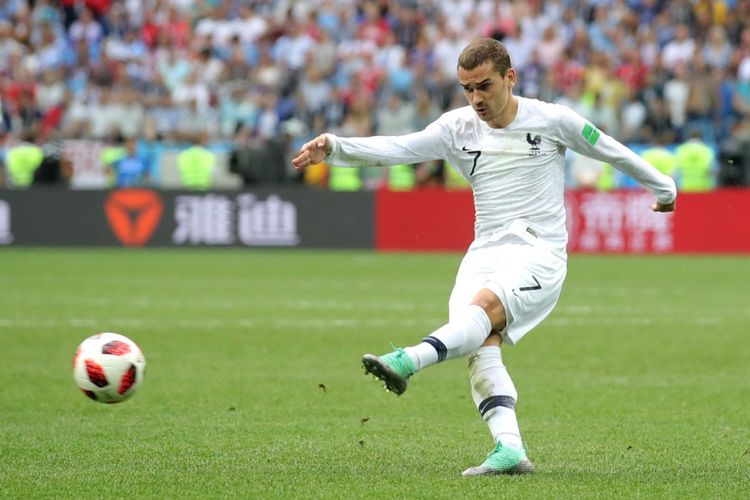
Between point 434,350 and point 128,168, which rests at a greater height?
point 128,168

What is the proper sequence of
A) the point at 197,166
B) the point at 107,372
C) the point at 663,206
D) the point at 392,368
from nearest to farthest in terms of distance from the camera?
the point at 392,368 < the point at 663,206 < the point at 107,372 < the point at 197,166

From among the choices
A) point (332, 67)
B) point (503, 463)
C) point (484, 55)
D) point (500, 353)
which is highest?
point (332, 67)

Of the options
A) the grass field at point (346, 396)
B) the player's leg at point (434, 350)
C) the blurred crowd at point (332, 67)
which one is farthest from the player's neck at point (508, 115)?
the blurred crowd at point (332, 67)

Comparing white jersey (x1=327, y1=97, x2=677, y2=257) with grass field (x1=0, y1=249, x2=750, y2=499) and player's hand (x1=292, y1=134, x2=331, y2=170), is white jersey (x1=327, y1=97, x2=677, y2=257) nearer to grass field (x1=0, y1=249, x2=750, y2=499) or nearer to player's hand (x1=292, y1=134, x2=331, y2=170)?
player's hand (x1=292, y1=134, x2=331, y2=170)

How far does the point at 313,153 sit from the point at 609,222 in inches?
650

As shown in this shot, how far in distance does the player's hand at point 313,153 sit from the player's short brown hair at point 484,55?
73cm

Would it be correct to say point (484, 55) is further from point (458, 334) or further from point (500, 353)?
point (500, 353)

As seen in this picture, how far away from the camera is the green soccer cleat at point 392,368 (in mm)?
5781

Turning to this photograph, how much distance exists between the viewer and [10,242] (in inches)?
909

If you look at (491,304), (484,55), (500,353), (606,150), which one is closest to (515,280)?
(491,304)

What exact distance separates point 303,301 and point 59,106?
13420 millimetres

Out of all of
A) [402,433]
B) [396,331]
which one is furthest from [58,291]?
[402,433]

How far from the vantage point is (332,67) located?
26.8 meters

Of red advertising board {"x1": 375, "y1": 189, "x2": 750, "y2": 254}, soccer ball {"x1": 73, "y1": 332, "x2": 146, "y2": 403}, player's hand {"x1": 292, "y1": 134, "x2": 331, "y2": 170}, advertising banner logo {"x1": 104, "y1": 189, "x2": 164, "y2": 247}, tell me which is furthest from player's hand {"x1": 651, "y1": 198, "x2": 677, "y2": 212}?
advertising banner logo {"x1": 104, "y1": 189, "x2": 164, "y2": 247}
